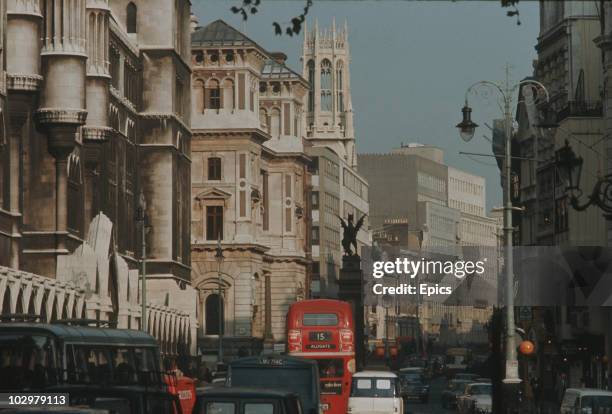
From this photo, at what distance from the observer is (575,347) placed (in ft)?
289

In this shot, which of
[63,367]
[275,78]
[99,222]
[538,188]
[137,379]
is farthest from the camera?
[275,78]

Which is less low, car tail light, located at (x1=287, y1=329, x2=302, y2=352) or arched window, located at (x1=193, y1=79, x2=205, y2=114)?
arched window, located at (x1=193, y1=79, x2=205, y2=114)

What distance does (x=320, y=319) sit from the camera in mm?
67188

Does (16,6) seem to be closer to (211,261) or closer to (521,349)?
(521,349)

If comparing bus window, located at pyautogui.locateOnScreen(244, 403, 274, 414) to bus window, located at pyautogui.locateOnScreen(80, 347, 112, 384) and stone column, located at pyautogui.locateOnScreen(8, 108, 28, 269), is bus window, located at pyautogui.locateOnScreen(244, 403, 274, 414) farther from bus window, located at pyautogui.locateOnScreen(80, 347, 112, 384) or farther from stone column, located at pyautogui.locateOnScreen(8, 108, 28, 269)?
stone column, located at pyautogui.locateOnScreen(8, 108, 28, 269)

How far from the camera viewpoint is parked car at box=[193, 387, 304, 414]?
2839 centimetres

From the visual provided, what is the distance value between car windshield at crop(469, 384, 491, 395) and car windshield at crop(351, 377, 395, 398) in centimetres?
1050

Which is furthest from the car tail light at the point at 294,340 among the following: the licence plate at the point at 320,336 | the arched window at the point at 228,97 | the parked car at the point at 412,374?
the arched window at the point at 228,97

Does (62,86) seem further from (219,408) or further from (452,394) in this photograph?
(219,408)

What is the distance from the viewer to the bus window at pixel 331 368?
65500mm

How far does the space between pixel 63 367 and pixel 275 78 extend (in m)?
127

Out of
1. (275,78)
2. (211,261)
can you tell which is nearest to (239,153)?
(211,261)

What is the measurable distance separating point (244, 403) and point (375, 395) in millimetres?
27687

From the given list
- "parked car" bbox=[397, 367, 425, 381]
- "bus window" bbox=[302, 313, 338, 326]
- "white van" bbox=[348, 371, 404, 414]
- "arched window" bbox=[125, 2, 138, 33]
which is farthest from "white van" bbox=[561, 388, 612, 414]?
"arched window" bbox=[125, 2, 138, 33]
